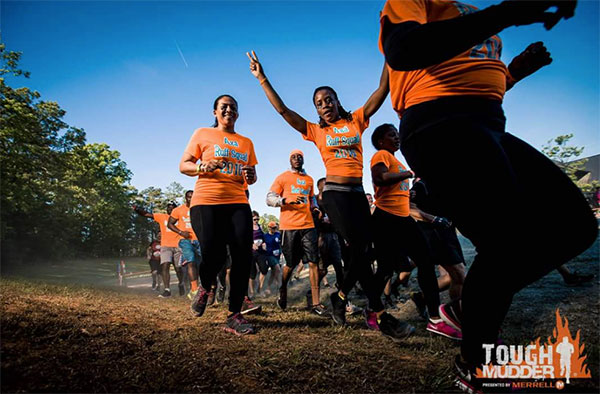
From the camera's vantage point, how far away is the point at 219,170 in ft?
11.0

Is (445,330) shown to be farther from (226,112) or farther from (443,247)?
(226,112)

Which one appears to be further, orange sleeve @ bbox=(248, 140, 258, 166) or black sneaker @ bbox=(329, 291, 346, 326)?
orange sleeve @ bbox=(248, 140, 258, 166)

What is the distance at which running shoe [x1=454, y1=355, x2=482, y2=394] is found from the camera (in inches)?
59.9

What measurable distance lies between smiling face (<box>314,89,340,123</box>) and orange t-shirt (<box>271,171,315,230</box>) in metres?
1.88

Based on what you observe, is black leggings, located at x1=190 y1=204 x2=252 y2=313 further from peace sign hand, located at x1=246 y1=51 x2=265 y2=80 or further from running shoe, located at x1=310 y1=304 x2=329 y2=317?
running shoe, located at x1=310 y1=304 x2=329 y2=317

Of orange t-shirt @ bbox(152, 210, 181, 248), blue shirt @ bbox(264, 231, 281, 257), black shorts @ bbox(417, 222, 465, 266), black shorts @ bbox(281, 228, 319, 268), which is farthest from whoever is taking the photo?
blue shirt @ bbox(264, 231, 281, 257)

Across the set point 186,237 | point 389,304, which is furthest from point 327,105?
point 186,237

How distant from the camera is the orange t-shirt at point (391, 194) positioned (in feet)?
11.6

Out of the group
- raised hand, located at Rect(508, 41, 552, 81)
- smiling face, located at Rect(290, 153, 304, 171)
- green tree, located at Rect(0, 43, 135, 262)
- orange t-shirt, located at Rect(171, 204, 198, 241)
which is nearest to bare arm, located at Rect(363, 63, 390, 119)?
raised hand, located at Rect(508, 41, 552, 81)

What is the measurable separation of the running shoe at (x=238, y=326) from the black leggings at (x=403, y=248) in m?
1.32

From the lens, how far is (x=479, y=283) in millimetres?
1471

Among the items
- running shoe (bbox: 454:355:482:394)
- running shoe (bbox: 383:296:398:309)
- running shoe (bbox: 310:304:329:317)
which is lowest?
running shoe (bbox: 383:296:398:309)

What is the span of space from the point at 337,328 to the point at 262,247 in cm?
509

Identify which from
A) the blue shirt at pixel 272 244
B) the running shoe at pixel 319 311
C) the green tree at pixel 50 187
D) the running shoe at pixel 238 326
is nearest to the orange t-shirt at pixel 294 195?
the running shoe at pixel 319 311
